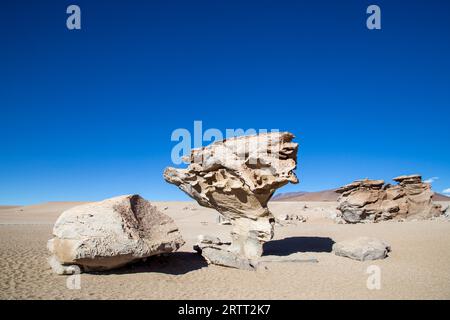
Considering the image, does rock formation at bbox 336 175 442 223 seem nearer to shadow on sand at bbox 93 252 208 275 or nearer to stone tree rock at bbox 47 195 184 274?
shadow on sand at bbox 93 252 208 275

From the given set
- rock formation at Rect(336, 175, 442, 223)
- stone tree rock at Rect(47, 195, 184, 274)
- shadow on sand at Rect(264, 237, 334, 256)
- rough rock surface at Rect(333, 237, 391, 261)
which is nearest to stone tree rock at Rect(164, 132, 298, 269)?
shadow on sand at Rect(264, 237, 334, 256)

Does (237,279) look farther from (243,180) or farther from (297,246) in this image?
(297,246)

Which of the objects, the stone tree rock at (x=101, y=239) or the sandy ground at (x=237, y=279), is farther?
the stone tree rock at (x=101, y=239)

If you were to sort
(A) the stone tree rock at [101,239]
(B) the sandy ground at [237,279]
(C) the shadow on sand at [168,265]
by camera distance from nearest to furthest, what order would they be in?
(B) the sandy ground at [237,279] → (A) the stone tree rock at [101,239] → (C) the shadow on sand at [168,265]

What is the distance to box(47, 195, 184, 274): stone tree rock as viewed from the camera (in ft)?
32.5

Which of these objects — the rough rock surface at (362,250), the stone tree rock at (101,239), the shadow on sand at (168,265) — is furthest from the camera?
the rough rock surface at (362,250)

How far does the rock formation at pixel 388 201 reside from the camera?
91.7 ft

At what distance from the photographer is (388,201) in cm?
2853

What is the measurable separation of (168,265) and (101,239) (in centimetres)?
331

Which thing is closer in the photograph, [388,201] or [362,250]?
[362,250]

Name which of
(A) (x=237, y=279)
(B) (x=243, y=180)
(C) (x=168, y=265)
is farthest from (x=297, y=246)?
(C) (x=168, y=265)

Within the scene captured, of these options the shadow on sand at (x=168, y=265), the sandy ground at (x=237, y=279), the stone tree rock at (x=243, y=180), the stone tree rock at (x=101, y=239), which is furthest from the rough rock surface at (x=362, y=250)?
the stone tree rock at (x=101, y=239)

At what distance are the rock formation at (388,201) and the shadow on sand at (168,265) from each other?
61.7ft

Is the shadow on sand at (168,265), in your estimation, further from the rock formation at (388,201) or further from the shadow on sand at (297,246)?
the rock formation at (388,201)
